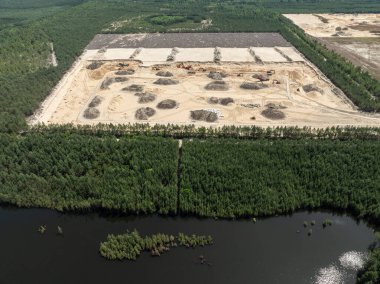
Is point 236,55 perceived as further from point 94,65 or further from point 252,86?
point 94,65

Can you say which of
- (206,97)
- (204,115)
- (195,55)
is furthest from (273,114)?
(195,55)

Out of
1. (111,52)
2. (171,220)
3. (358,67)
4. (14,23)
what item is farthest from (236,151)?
(14,23)

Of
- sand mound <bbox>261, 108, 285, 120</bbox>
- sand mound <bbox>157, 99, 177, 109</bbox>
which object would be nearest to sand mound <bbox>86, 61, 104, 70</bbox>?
sand mound <bbox>157, 99, 177, 109</bbox>

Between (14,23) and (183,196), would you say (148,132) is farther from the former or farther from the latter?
(14,23)

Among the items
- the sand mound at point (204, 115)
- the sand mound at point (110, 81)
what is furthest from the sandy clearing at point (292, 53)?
the sand mound at point (110, 81)

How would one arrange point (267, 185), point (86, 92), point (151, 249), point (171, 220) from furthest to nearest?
point (86, 92)
point (267, 185)
point (171, 220)
point (151, 249)

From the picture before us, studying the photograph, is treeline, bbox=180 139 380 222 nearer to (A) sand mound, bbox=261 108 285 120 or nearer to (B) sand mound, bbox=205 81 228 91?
(A) sand mound, bbox=261 108 285 120
